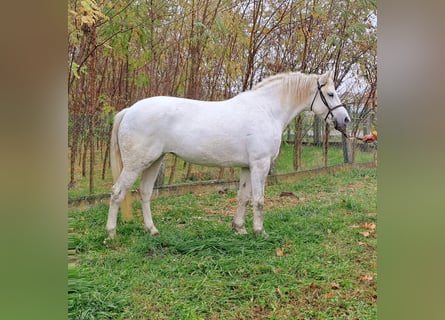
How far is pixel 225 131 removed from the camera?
1805mm

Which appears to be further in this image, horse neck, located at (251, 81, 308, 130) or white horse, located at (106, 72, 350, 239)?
horse neck, located at (251, 81, 308, 130)

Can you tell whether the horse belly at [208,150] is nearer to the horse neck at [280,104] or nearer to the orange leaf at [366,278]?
the horse neck at [280,104]

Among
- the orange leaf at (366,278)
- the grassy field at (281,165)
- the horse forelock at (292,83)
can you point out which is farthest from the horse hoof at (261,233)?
the horse forelock at (292,83)

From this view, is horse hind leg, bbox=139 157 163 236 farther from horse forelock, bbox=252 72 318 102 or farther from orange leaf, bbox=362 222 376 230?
orange leaf, bbox=362 222 376 230

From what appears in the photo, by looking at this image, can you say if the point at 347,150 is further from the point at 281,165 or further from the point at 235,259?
the point at 235,259

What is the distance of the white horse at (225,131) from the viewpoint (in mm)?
1726

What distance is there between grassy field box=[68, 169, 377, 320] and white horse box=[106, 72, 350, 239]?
0.37ft

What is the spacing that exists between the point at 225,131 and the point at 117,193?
621 mm

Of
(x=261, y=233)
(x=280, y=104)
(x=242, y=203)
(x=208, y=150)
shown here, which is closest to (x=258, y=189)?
(x=242, y=203)

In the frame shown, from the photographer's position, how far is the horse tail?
1712mm

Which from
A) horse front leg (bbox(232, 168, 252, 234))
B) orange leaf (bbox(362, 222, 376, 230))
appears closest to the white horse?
horse front leg (bbox(232, 168, 252, 234))

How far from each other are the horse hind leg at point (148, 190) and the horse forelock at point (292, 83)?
2.19 ft

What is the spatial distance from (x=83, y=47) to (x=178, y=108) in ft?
1.70
